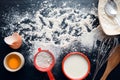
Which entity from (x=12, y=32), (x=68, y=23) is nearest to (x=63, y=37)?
(x=68, y=23)

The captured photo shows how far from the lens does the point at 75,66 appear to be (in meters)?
1.31

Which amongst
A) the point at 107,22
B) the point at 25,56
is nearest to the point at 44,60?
the point at 25,56

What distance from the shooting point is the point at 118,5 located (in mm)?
1350

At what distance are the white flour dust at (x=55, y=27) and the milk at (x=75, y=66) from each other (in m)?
0.06

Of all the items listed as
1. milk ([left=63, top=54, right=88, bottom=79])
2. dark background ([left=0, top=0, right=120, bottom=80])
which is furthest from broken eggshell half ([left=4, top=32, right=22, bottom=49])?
milk ([left=63, top=54, right=88, bottom=79])

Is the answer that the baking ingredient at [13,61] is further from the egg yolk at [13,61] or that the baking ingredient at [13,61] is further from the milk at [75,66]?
the milk at [75,66]

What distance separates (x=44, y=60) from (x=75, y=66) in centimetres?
12

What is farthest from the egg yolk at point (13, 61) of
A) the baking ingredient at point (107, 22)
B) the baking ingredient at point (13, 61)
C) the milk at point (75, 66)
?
the baking ingredient at point (107, 22)

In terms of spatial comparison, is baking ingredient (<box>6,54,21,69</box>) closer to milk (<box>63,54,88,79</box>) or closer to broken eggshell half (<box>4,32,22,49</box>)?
broken eggshell half (<box>4,32,22,49</box>)

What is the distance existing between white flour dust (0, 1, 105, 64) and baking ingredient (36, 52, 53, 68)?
0.12 feet

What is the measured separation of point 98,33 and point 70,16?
129 mm

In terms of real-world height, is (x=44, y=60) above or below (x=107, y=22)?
below

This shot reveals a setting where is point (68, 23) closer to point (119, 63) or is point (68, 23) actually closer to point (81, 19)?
point (81, 19)

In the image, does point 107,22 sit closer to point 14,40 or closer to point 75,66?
point 75,66
